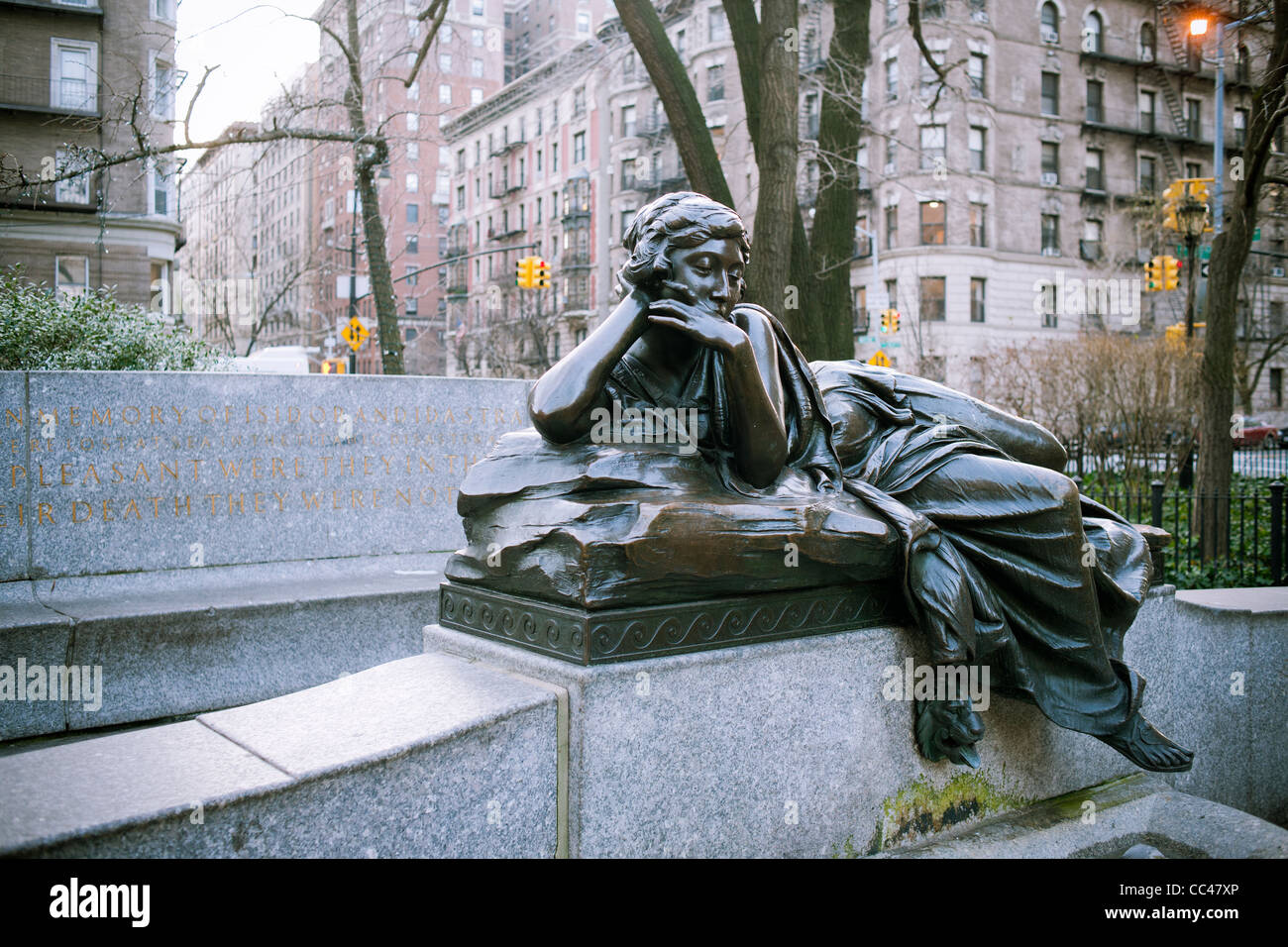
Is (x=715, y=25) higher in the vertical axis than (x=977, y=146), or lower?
higher

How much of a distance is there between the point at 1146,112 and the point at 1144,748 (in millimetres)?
53824

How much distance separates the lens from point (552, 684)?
125 inches

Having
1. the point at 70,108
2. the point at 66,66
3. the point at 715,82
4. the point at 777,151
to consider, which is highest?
the point at 715,82

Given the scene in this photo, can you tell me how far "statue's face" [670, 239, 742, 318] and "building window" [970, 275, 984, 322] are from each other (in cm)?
4390

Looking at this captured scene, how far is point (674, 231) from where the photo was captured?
3559mm

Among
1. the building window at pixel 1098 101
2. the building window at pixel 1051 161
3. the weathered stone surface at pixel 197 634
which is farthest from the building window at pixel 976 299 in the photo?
the weathered stone surface at pixel 197 634

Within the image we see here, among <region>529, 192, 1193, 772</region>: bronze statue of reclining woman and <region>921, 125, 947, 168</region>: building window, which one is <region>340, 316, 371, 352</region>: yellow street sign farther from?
<region>921, 125, 947, 168</region>: building window

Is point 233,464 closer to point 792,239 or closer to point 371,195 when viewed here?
point 792,239

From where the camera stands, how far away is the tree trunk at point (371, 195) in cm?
1631

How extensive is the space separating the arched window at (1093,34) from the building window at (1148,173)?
18.6ft

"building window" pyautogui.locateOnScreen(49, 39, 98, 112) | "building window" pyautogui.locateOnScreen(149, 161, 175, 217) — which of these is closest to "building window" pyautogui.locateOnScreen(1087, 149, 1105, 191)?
"building window" pyautogui.locateOnScreen(149, 161, 175, 217)

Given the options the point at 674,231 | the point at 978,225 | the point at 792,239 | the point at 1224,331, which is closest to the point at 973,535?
the point at 674,231

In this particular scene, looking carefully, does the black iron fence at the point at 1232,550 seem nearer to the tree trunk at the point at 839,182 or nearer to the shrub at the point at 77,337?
the tree trunk at the point at 839,182
